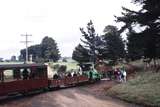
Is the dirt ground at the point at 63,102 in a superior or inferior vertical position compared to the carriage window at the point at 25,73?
inferior

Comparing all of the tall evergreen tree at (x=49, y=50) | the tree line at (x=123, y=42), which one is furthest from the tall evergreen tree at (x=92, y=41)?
the tall evergreen tree at (x=49, y=50)

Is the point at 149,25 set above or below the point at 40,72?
above

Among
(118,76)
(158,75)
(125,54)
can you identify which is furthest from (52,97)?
(125,54)

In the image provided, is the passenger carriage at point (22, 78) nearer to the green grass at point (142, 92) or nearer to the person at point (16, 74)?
the person at point (16, 74)

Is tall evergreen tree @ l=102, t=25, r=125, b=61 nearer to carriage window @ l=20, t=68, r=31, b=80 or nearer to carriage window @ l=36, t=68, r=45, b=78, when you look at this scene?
carriage window @ l=36, t=68, r=45, b=78

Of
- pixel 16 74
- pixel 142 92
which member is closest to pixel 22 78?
pixel 16 74

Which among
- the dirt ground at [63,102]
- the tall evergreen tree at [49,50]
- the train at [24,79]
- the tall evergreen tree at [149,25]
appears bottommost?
the dirt ground at [63,102]

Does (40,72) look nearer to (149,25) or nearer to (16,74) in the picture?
(16,74)

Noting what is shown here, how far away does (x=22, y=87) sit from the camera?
104 ft

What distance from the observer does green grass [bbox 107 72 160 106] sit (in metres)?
29.2

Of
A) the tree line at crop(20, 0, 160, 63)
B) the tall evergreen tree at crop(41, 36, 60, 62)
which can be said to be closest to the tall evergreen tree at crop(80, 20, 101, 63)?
the tree line at crop(20, 0, 160, 63)

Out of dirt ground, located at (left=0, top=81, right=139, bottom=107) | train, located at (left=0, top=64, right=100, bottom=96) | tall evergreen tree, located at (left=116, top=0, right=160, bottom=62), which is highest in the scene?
tall evergreen tree, located at (left=116, top=0, right=160, bottom=62)

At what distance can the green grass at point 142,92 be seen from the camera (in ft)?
95.6

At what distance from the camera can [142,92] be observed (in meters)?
32.3
